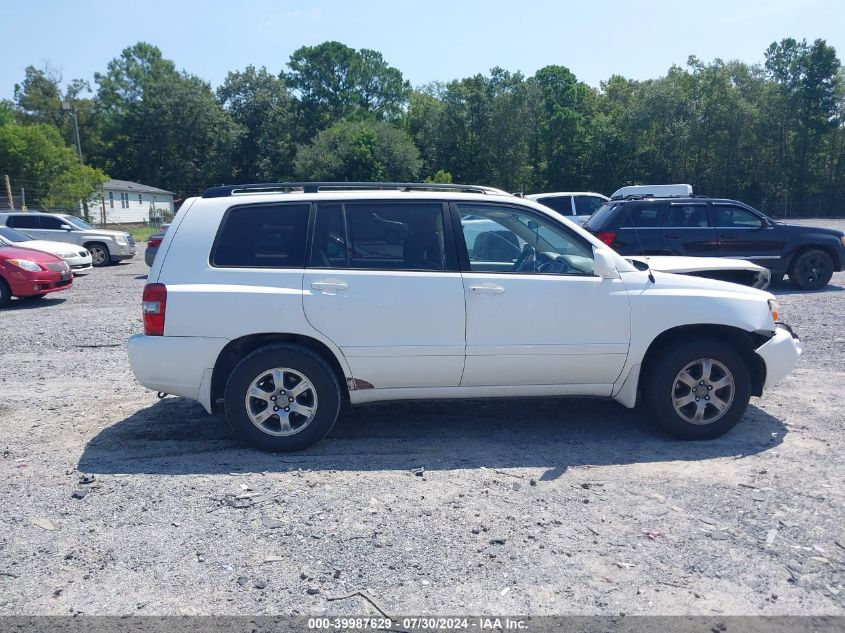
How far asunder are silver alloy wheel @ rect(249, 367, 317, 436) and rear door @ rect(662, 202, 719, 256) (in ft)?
32.5

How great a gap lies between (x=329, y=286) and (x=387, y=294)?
422 millimetres

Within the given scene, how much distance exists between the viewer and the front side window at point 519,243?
554cm

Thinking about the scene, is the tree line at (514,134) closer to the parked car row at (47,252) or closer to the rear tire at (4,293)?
the parked car row at (47,252)

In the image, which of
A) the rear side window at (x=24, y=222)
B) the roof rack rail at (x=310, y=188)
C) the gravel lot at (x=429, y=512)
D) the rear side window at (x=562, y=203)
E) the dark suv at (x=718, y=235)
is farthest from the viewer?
the rear side window at (x=24, y=222)

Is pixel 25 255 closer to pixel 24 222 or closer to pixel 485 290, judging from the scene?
pixel 24 222

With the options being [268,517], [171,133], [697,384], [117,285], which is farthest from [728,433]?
[171,133]

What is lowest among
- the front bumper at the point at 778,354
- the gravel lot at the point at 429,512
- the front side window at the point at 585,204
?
the gravel lot at the point at 429,512

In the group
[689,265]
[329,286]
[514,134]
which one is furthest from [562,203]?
[514,134]

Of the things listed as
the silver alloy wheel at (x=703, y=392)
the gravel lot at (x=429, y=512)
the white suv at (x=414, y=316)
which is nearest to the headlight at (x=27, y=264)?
the gravel lot at (x=429, y=512)

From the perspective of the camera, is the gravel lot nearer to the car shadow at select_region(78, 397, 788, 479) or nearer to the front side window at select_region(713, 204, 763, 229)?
the car shadow at select_region(78, 397, 788, 479)

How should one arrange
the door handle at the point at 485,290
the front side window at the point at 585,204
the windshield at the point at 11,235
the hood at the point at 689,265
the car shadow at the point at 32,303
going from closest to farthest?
1. the door handle at the point at 485,290
2. the hood at the point at 689,265
3. the car shadow at the point at 32,303
4. the windshield at the point at 11,235
5. the front side window at the point at 585,204

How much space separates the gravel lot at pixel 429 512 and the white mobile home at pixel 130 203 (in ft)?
146

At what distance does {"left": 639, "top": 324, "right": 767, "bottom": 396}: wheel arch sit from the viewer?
5.63 m

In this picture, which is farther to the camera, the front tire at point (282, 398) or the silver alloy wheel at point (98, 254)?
the silver alloy wheel at point (98, 254)
